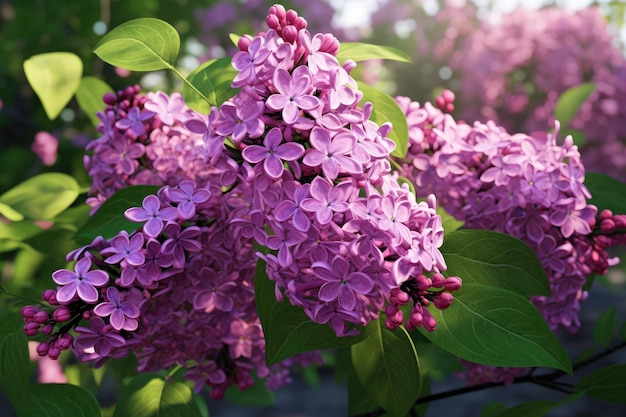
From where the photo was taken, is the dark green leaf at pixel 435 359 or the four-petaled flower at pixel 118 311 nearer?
the four-petaled flower at pixel 118 311

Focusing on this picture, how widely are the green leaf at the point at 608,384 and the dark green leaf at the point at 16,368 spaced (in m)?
0.74

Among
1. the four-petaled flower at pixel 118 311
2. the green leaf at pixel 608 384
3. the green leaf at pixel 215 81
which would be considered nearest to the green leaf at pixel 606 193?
the green leaf at pixel 608 384

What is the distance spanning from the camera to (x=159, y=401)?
0.95 m

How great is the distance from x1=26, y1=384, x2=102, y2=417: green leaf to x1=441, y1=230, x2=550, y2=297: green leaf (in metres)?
Answer: 0.48

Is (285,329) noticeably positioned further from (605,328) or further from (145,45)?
(605,328)

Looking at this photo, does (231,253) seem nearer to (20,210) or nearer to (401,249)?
(401,249)

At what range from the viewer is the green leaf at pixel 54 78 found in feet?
3.52

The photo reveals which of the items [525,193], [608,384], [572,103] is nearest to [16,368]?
[525,193]

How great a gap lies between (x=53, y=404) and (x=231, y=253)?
314mm

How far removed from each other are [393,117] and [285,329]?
0.29m

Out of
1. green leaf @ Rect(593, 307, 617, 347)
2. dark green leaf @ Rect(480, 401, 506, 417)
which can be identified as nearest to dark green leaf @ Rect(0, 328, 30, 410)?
dark green leaf @ Rect(480, 401, 506, 417)

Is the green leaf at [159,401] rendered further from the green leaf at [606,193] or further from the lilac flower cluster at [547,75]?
the lilac flower cluster at [547,75]

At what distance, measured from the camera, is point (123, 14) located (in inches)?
89.4

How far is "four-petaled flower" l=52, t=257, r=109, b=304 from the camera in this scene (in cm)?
69
